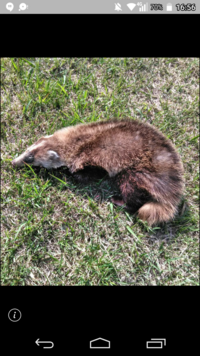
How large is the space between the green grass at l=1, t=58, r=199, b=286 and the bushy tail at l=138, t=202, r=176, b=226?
0.57ft

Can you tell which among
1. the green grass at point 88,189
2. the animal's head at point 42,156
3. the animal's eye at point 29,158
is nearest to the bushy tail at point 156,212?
the green grass at point 88,189

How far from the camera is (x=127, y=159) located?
286cm

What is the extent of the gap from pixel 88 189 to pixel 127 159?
68cm

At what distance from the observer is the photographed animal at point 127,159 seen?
2812mm

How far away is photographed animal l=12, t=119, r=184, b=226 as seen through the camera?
2812 mm
